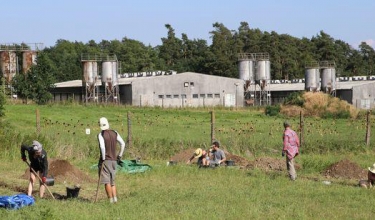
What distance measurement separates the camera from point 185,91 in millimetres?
69938

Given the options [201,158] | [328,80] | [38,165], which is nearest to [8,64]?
[328,80]

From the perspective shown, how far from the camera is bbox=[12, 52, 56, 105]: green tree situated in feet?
209

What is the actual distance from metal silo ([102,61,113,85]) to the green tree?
26.0ft

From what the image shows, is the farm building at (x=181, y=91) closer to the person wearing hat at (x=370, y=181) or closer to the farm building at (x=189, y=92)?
the farm building at (x=189, y=92)

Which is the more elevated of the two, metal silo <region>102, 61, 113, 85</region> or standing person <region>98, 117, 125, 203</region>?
metal silo <region>102, 61, 113, 85</region>

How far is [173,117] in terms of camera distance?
4972 cm

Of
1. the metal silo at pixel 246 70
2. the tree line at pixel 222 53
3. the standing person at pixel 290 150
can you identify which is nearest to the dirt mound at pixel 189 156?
the standing person at pixel 290 150

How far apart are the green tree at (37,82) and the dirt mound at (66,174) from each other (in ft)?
145

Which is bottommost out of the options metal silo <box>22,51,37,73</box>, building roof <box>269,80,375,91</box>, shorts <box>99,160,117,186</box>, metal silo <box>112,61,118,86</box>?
shorts <box>99,160,117,186</box>

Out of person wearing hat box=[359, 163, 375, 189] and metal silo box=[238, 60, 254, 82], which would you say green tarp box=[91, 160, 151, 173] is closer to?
person wearing hat box=[359, 163, 375, 189]

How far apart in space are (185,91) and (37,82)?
1441 centimetres

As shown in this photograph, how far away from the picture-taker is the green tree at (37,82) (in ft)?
209

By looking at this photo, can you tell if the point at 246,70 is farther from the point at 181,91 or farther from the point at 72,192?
the point at 72,192

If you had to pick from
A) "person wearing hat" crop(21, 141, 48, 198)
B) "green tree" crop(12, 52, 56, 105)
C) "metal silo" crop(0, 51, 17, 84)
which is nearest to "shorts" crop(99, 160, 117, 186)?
"person wearing hat" crop(21, 141, 48, 198)
